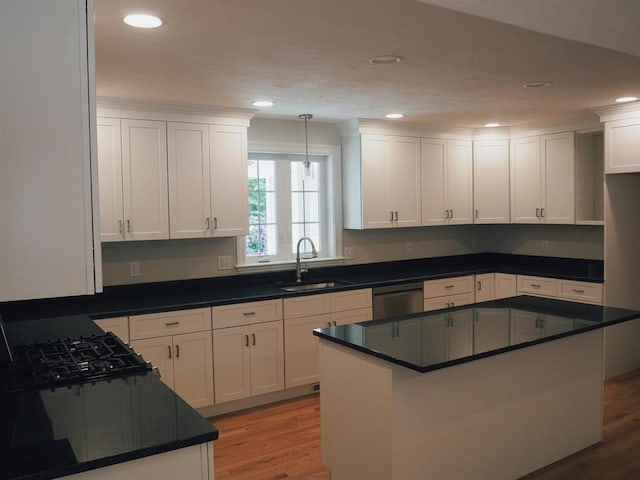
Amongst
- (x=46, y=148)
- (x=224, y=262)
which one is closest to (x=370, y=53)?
(x=46, y=148)

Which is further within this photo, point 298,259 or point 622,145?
point 298,259

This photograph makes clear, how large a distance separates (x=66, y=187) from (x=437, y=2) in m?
1.18

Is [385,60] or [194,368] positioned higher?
[385,60]

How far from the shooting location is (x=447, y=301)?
541 cm

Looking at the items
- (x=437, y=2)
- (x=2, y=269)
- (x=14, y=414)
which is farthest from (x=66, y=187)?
(x=437, y=2)

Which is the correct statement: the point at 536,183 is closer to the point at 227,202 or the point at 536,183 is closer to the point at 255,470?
the point at 227,202

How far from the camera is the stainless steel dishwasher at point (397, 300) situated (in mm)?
4914

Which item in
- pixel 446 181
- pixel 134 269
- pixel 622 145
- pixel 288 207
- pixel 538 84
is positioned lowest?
pixel 134 269

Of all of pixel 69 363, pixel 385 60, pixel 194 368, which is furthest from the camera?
pixel 194 368

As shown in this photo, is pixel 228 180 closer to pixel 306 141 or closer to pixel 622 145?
pixel 306 141

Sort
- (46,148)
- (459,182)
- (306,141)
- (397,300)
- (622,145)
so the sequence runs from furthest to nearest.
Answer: (459,182)
(306,141)
(397,300)
(622,145)
(46,148)

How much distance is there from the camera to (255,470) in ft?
11.0

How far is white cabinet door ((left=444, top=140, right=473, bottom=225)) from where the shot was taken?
5.75 metres

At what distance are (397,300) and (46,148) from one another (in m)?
3.89
